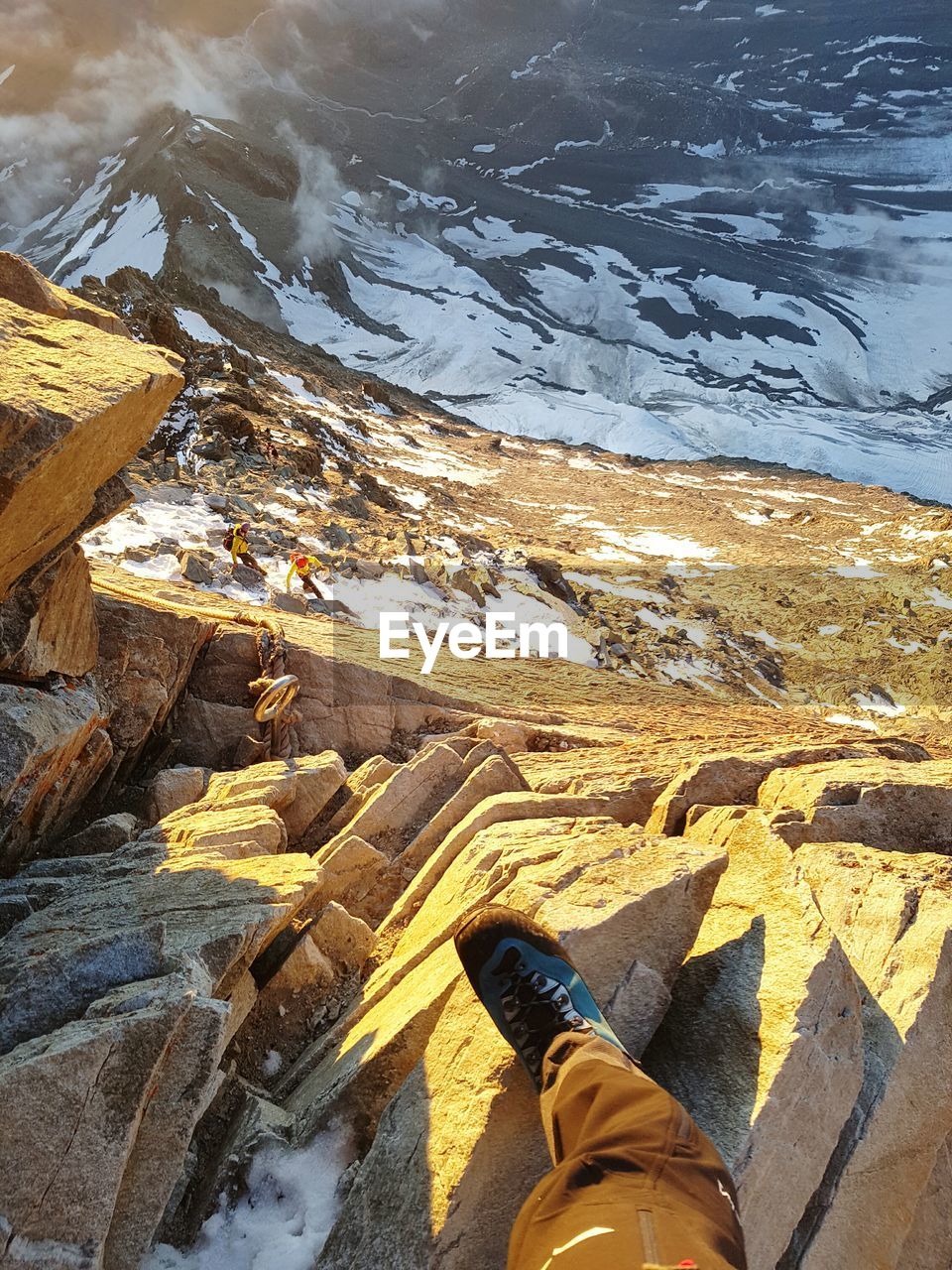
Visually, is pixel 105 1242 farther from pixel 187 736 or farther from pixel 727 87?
pixel 727 87

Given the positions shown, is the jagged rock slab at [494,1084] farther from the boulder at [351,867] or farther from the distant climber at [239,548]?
the distant climber at [239,548]

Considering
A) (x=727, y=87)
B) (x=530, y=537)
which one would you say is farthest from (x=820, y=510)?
(x=727, y=87)

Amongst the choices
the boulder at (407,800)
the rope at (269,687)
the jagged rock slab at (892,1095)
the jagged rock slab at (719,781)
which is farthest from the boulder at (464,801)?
the jagged rock slab at (892,1095)

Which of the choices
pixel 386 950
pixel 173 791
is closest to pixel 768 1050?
pixel 386 950

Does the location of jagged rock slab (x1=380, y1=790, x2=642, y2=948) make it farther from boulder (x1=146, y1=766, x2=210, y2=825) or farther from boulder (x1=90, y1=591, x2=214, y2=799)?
boulder (x1=90, y1=591, x2=214, y2=799)

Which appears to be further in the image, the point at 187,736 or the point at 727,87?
the point at 727,87

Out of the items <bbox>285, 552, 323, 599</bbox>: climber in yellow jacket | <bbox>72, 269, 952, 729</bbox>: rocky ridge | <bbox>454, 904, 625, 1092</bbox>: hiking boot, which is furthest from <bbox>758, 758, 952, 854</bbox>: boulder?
<bbox>285, 552, 323, 599</bbox>: climber in yellow jacket
